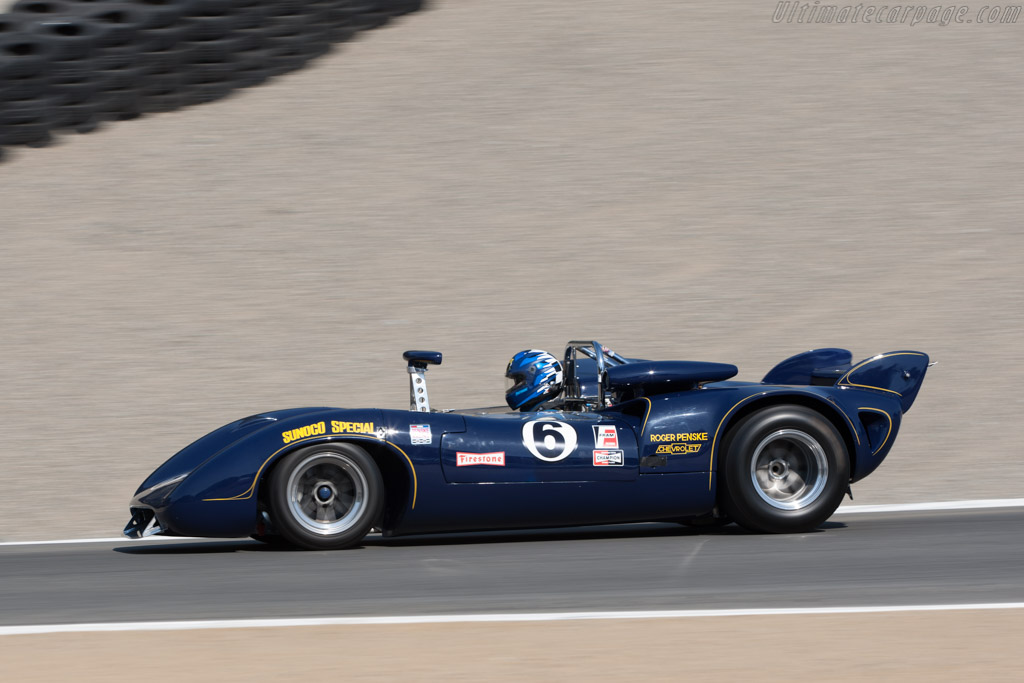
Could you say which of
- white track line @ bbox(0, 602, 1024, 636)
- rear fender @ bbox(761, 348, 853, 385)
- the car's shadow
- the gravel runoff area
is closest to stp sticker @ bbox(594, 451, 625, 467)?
the car's shadow

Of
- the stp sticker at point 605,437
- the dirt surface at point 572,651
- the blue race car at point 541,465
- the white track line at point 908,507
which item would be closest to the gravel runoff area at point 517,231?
the white track line at point 908,507

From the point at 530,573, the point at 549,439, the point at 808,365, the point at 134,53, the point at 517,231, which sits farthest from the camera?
the point at 134,53

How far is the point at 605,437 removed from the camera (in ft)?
23.2

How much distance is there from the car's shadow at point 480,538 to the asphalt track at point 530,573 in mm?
15

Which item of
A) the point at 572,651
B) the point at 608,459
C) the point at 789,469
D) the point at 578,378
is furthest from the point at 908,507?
the point at 572,651

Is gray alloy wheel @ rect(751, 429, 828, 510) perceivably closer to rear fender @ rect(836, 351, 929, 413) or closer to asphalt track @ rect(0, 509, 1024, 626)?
asphalt track @ rect(0, 509, 1024, 626)

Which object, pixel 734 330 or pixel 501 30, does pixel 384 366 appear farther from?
pixel 501 30

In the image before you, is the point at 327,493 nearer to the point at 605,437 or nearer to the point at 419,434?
the point at 419,434

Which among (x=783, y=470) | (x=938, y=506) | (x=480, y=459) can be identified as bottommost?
(x=938, y=506)

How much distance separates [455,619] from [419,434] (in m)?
1.88

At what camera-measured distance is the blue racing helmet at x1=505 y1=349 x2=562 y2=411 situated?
309 inches

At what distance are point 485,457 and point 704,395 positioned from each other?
1295mm

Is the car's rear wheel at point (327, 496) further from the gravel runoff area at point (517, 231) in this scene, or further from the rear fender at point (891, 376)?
the rear fender at point (891, 376)

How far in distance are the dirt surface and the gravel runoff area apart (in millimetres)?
4070
